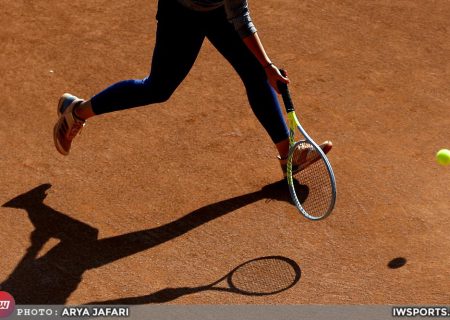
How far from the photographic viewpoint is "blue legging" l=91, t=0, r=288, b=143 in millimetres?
6465

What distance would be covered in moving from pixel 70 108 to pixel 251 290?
82.7 inches

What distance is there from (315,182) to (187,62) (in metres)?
1.24

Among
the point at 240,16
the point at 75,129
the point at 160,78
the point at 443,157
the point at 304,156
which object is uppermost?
the point at 240,16

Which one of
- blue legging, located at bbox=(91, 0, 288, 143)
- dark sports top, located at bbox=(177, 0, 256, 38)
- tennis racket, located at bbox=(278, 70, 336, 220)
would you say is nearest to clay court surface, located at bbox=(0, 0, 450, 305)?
tennis racket, located at bbox=(278, 70, 336, 220)

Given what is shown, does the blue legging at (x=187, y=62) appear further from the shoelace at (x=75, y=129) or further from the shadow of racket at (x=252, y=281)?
the shadow of racket at (x=252, y=281)

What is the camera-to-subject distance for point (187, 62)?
6.62 meters

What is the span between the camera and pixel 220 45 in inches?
259

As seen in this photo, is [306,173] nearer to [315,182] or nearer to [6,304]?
[315,182]

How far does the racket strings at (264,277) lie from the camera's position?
5965 millimetres

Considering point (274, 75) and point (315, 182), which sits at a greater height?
point (274, 75)

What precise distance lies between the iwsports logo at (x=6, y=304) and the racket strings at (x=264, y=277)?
1.37 meters

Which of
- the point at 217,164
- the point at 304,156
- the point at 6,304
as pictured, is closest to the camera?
the point at 6,304

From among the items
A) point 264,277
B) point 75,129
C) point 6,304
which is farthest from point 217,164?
point 6,304

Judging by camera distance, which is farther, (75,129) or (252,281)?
(75,129)
